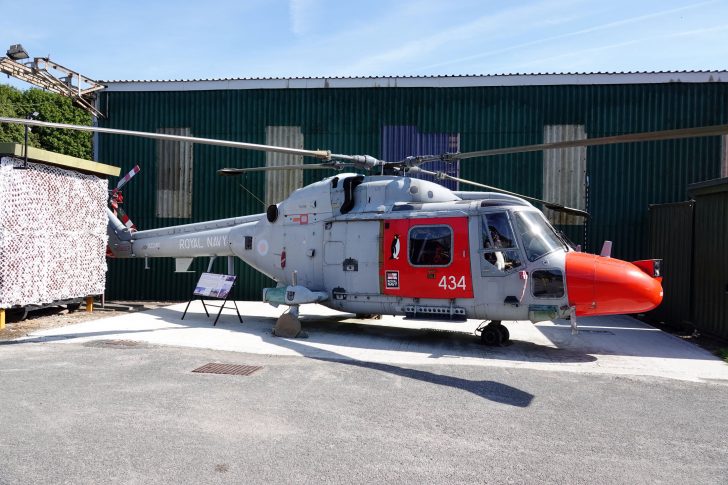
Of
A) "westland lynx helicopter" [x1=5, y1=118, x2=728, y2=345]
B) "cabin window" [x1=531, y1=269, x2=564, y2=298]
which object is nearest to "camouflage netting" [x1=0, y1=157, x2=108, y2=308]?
"westland lynx helicopter" [x1=5, y1=118, x2=728, y2=345]

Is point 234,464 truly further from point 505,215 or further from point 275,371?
point 505,215

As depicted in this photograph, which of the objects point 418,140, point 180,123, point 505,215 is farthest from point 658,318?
point 180,123

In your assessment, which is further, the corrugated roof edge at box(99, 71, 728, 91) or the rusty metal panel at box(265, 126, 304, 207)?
the rusty metal panel at box(265, 126, 304, 207)

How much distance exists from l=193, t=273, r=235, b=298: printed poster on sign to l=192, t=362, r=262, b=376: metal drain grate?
374 centimetres

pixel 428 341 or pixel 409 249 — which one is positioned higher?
pixel 409 249

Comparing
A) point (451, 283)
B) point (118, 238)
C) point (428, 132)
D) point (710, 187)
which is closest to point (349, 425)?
point (451, 283)

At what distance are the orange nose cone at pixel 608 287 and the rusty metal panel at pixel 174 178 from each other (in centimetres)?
1244

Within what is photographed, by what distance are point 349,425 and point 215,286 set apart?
7091 mm

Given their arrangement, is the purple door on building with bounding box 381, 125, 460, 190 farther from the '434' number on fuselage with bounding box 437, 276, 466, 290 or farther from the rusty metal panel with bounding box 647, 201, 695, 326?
the '434' number on fuselage with bounding box 437, 276, 466, 290

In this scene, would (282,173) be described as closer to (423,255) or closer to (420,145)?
(420,145)

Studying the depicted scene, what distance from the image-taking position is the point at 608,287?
26.8 feet

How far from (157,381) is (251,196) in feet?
34.4

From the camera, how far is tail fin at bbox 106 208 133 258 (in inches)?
528

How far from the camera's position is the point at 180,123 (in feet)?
55.2
